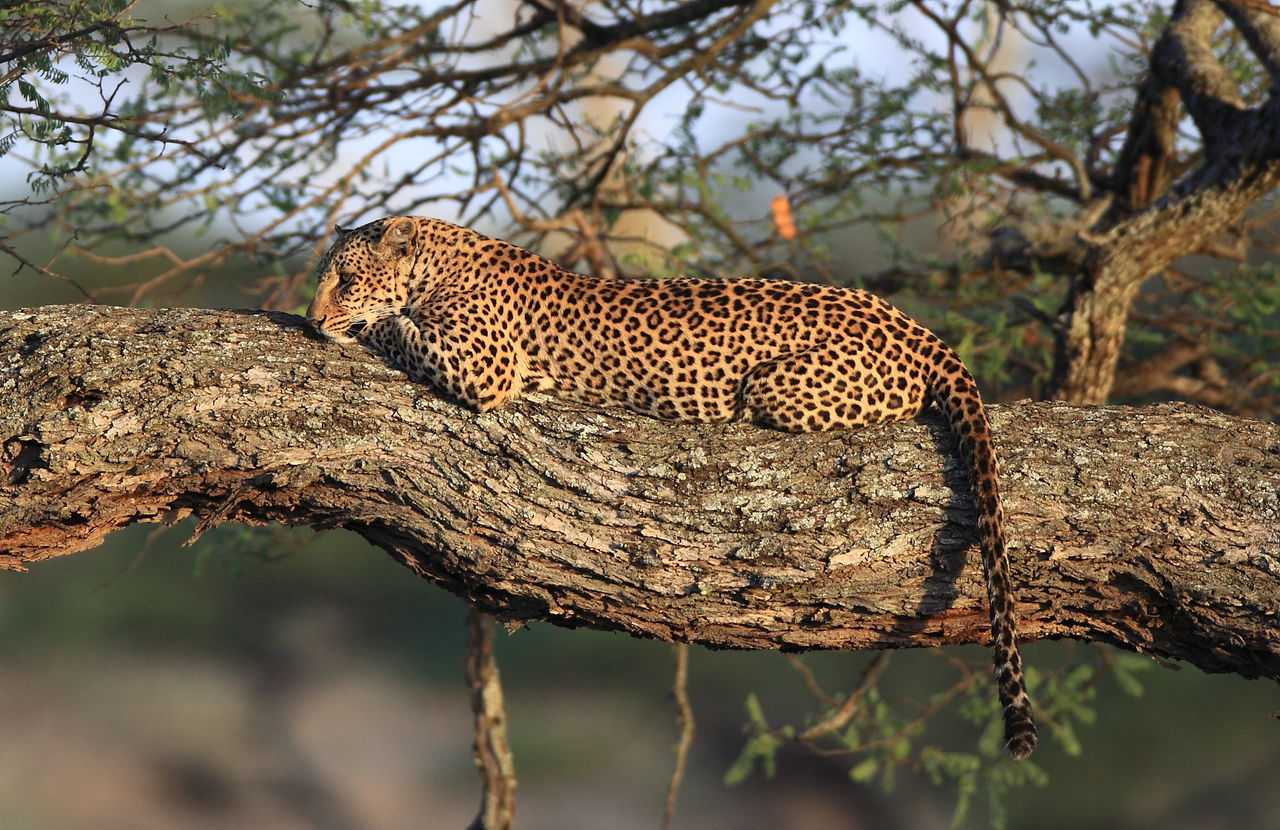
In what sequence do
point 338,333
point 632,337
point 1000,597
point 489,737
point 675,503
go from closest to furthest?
point 1000,597, point 675,503, point 338,333, point 632,337, point 489,737

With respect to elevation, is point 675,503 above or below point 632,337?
below

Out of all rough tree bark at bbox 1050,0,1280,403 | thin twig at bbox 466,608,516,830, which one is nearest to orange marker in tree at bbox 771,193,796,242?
rough tree bark at bbox 1050,0,1280,403

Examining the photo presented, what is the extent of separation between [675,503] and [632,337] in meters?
1.16

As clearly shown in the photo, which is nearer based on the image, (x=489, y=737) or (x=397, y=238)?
(x=397, y=238)

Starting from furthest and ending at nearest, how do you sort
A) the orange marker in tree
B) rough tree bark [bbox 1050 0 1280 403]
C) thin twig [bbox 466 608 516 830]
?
the orange marker in tree, thin twig [bbox 466 608 516 830], rough tree bark [bbox 1050 0 1280 403]

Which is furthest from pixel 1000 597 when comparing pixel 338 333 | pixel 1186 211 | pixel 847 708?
pixel 847 708

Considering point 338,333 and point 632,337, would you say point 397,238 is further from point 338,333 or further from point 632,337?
point 632,337

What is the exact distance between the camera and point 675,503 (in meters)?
4.45

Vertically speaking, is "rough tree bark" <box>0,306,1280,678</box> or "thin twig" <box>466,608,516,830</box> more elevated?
"rough tree bark" <box>0,306,1280,678</box>

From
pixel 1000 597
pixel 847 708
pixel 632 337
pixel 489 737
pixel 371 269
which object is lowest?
pixel 489 737

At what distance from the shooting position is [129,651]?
80.7 feet

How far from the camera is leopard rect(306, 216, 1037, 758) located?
16.6 feet

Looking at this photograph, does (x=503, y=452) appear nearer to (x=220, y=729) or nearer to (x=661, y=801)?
(x=661, y=801)

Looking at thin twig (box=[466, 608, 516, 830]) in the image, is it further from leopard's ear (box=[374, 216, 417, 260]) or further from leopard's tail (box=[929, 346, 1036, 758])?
leopard's tail (box=[929, 346, 1036, 758])
